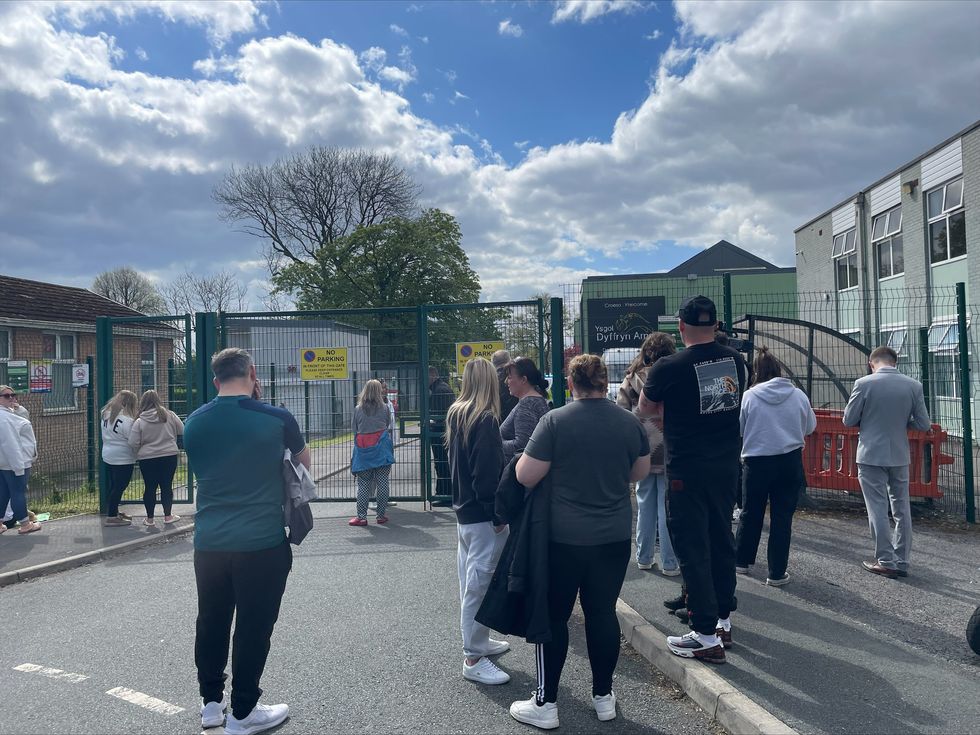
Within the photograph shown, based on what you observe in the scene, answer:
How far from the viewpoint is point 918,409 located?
6.26 meters

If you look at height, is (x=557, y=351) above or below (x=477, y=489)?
above

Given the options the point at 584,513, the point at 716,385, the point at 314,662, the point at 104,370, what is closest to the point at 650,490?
the point at 716,385

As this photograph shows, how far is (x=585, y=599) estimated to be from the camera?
3705mm

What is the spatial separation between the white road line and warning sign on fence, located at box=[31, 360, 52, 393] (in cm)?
1034

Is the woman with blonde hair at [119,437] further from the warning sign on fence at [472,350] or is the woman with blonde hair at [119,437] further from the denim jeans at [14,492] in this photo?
the warning sign on fence at [472,350]

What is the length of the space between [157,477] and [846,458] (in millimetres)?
8709

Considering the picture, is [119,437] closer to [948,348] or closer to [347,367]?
[347,367]

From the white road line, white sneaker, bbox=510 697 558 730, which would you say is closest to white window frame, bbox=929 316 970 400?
white sneaker, bbox=510 697 558 730

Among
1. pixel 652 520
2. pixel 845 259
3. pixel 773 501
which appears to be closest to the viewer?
pixel 773 501

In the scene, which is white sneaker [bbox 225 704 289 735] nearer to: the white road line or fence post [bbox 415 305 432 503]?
the white road line

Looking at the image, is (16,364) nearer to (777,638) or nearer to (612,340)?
(612,340)

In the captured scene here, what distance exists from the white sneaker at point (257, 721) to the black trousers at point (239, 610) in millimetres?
48

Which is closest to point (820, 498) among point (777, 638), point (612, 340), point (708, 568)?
point (612, 340)

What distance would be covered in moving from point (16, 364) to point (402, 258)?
2426cm
